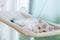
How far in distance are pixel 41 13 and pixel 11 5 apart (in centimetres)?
40

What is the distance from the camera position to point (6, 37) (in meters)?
1.70

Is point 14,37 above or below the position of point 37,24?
below

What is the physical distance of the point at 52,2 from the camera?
1.58m

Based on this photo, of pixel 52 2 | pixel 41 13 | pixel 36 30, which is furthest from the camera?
pixel 41 13

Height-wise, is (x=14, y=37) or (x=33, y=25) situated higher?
(x=33, y=25)

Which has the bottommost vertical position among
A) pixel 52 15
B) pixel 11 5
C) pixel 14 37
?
pixel 14 37

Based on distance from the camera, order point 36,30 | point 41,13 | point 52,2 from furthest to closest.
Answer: point 41,13 < point 52,2 < point 36,30

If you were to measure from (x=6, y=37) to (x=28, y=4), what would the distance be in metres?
0.53

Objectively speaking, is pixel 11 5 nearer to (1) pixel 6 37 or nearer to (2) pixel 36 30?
(1) pixel 6 37

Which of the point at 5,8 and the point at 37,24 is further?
the point at 5,8

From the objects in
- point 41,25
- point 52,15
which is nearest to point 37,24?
point 41,25

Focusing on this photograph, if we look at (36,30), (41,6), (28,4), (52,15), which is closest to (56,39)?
(52,15)

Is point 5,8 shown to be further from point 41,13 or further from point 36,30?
point 36,30

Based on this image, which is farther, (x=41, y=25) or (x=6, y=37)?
(x=6, y=37)
